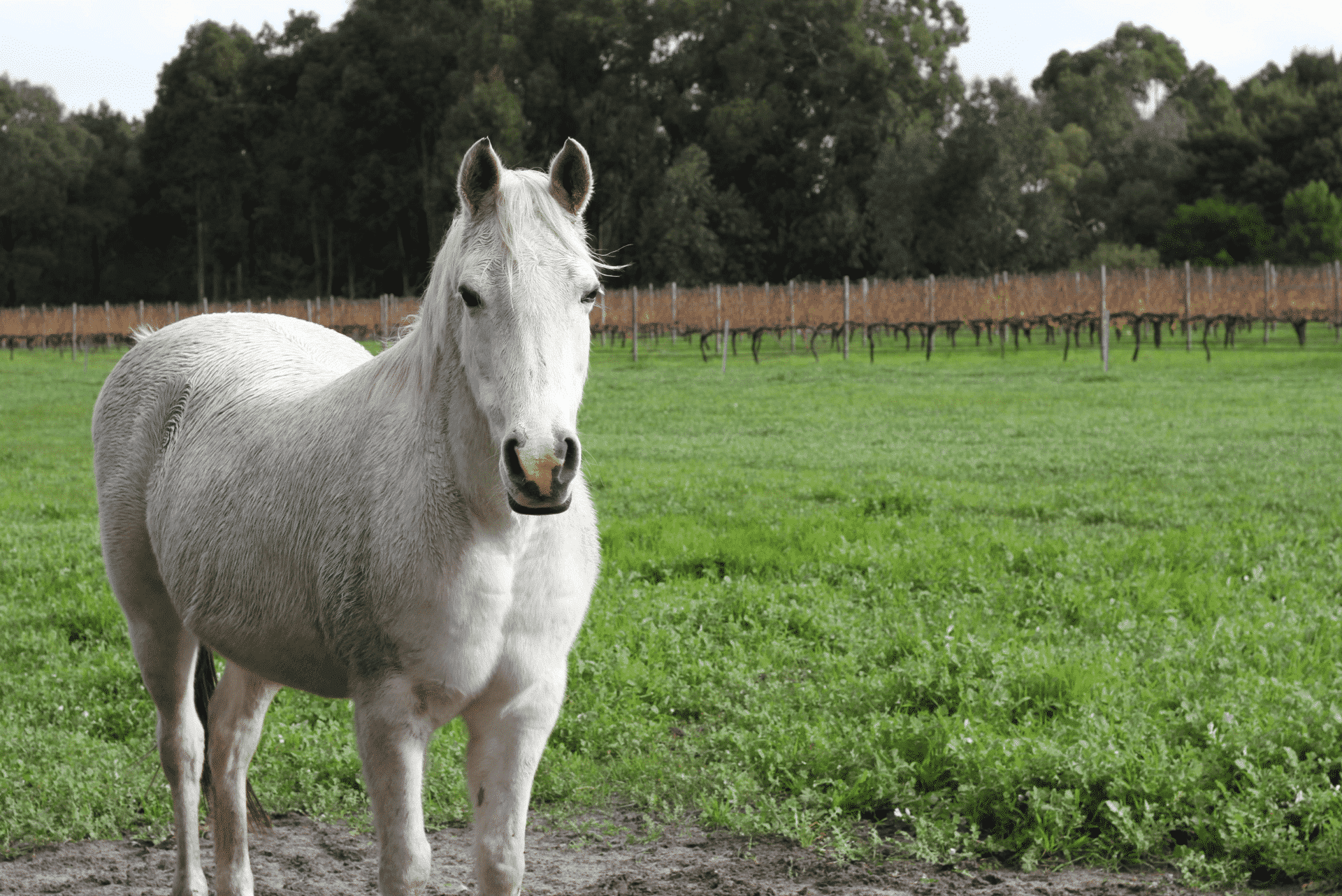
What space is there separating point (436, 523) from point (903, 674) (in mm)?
3086

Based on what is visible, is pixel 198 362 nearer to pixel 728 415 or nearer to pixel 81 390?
pixel 728 415

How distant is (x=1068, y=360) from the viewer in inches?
1215

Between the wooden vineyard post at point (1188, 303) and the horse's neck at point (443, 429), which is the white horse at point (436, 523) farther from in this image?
the wooden vineyard post at point (1188, 303)

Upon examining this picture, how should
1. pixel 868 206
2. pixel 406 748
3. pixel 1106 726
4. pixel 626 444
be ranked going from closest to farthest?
1. pixel 406 748
2. pixel 1106 726
3. pixel 626 444
4. pixel 868 206

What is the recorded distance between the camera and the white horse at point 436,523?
2.46 metres

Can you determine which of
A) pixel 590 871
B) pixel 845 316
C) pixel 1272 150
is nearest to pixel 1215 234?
pixel 1272 150

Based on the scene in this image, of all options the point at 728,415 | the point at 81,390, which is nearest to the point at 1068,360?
the point at 728,415

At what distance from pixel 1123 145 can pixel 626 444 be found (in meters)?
66.1

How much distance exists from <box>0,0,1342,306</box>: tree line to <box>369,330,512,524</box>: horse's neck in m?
45.5

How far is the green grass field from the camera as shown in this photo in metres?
4.04

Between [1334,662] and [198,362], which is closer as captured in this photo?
[198,362]

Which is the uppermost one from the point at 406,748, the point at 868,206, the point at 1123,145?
the point at 1123,145

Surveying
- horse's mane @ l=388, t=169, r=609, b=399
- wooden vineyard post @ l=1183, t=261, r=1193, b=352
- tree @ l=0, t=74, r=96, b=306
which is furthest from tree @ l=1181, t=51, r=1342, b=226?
tree @ l=0, t=74, r=96, b=306

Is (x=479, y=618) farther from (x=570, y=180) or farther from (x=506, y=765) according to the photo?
(x=570, y=180)
